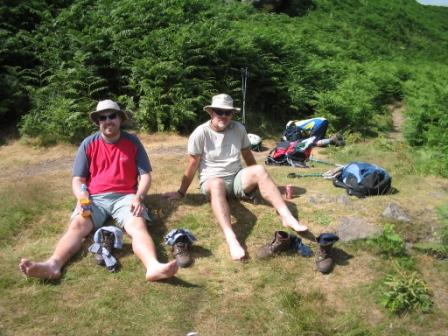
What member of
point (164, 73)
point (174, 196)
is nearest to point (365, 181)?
point (174, 196)

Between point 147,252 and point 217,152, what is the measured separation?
1831mm

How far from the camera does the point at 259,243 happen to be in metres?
5.41

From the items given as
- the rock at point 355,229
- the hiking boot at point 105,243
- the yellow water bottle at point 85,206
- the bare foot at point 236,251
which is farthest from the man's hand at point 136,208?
the rock at point 355,229

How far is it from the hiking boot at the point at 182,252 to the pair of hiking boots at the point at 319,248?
78cm

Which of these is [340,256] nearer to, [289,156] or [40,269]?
[40,269]

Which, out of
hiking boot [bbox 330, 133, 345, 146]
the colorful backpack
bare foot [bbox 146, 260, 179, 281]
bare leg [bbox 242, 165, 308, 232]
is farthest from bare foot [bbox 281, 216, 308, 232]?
hiking boot [bbox 330, 133, 345, 146]

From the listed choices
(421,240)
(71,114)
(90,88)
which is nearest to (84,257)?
(421,240)

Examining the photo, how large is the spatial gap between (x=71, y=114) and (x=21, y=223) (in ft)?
15.2

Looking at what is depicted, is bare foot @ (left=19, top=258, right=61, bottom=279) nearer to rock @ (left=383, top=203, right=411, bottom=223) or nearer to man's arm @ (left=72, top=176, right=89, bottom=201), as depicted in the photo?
man's arm @ (left=72, top=176, right=89, bottom=201)

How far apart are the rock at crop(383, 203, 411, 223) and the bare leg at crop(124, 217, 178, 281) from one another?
2975mm

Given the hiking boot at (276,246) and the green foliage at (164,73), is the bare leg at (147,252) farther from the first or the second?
the green foliage at (164,73)

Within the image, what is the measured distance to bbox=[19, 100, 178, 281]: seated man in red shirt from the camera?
200 inches

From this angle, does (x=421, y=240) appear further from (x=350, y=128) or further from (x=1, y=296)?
(x=350, y=128)

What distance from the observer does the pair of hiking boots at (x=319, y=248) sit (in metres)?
4.90
